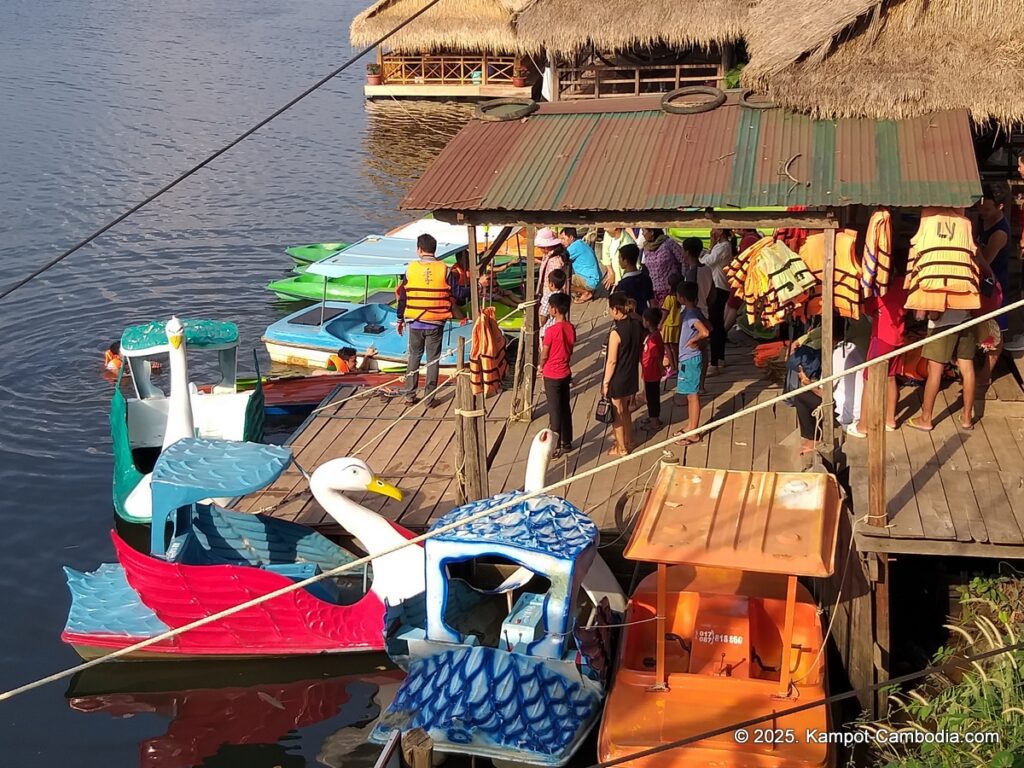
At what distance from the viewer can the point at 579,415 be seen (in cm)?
1247

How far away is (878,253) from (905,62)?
7.06ft

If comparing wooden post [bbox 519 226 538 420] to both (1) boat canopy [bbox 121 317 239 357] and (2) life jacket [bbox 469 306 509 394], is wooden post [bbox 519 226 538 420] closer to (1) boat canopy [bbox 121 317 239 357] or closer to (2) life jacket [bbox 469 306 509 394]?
(2) life jacket [bbox 469 306 509 394]

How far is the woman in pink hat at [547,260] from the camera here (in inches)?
522

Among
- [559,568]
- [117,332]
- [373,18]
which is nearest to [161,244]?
[117,332]

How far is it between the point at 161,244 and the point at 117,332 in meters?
6.15

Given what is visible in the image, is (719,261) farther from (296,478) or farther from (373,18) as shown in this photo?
(373,18)

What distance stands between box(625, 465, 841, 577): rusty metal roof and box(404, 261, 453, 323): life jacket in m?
4.55

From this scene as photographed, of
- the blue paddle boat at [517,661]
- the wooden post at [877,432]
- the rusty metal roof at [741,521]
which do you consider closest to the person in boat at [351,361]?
the blue paddle boat at [517,661]

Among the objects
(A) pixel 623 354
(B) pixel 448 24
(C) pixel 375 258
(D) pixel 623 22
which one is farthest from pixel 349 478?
(B) pixel 448 24

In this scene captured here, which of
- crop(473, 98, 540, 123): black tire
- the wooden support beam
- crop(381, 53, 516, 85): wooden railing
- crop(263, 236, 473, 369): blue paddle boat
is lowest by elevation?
crop(263, 236, 473, 369): blue paddle boat

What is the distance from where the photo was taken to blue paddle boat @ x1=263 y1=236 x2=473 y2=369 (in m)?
16.9

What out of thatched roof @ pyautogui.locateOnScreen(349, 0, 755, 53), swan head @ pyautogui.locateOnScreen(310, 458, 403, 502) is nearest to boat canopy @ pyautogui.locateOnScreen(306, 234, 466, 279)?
thatched roof @ pyautogui.locateOnScreen(349, 0, 755, 53)

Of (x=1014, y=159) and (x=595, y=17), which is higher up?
(x=595, y=17)

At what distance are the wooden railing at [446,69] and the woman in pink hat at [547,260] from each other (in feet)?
80.1
